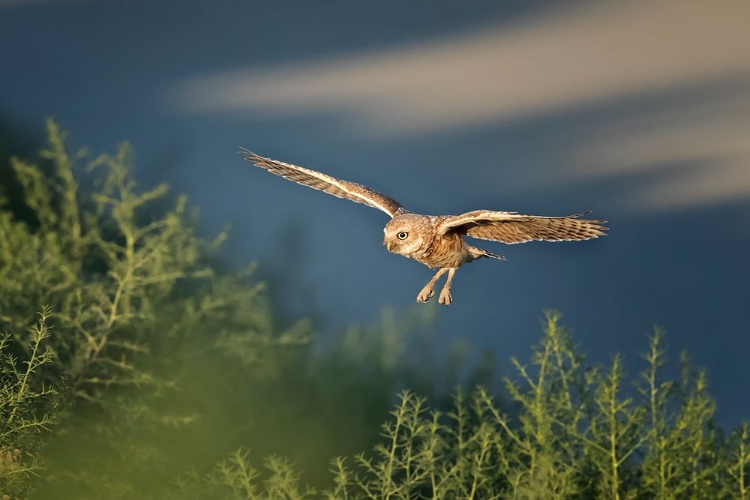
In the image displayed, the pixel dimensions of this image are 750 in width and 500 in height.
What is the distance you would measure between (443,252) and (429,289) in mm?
123

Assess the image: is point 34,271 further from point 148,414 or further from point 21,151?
point 21,151

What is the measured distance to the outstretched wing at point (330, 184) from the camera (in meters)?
3.20

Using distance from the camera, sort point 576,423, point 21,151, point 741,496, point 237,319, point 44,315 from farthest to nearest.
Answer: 1. point 21,151
2. point 237,319
3. point 576,423
4. point 741,496
5. point 44,315

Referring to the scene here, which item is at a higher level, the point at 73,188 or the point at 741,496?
the point at 73,188

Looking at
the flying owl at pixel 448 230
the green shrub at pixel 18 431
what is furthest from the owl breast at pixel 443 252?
the green shrub at pixel 18 431

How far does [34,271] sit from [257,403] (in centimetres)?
142

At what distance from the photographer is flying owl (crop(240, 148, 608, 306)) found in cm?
281

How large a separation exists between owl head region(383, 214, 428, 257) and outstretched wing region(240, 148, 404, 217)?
0.21 m

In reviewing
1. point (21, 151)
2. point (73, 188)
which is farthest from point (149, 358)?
point (21, 151)

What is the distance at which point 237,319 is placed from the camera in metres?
6.43

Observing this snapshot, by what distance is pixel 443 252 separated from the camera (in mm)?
2883

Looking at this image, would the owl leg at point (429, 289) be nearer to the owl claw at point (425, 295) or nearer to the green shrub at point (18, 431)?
the owl claw at point (425, 295)

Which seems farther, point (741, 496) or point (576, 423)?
point (576, 423)

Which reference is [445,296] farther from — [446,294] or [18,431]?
[18,431]
